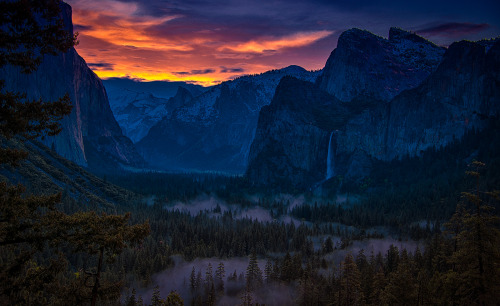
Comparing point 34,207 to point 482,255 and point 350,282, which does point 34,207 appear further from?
point 350,282

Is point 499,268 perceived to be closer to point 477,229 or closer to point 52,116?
point 477,229

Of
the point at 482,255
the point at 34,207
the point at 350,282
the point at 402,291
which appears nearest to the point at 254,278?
the point at 350,282

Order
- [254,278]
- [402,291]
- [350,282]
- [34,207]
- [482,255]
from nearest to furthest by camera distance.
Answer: [34,207] < [482,255] < [402,291] < [350,282] < [254,278]

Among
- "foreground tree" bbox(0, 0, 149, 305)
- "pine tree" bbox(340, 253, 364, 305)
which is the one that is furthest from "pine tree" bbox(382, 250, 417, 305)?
"foreground tree" bbox(0, 0, 149, 305)

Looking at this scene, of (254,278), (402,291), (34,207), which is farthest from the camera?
(254,278)

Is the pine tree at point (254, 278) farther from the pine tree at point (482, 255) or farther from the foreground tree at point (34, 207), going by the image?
the foreground tree at point (34, 207)

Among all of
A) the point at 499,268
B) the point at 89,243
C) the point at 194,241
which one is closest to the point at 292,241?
the point at 194,241

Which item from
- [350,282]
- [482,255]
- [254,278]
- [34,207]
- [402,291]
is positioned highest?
[34,207]

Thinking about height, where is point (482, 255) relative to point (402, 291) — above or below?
above

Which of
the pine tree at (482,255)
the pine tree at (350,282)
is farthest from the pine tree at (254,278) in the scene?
the pine tree at (482,255)

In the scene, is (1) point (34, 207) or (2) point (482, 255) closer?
(1) point (34, 207)

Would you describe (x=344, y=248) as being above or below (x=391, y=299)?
below

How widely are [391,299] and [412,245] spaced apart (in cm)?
11822

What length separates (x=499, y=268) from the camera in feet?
107
